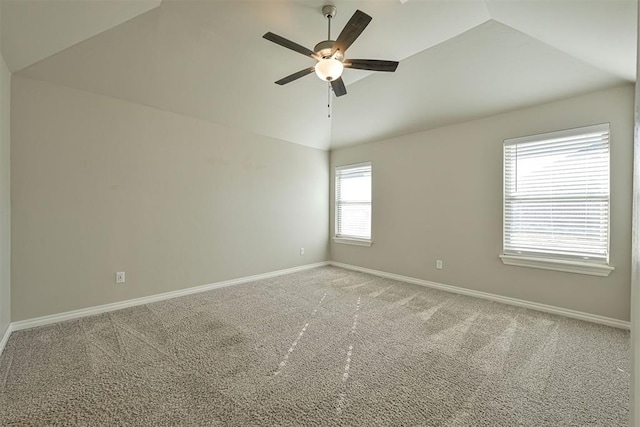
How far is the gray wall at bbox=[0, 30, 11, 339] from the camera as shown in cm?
239

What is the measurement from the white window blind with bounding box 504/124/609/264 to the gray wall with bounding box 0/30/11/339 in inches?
203

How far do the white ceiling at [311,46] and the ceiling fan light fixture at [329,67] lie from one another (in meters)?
0.56

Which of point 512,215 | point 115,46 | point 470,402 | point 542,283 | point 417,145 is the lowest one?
point 470,402

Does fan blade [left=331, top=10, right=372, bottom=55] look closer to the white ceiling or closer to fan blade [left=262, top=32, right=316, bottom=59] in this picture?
fan blade [left=262, top=32, right=316, bottom=59]

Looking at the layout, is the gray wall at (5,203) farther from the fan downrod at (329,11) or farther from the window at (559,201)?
the window at (559,201)

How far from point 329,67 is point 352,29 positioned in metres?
0.35

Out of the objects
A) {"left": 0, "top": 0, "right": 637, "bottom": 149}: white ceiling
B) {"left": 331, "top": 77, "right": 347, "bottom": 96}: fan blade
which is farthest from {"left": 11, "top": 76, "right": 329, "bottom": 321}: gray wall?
{"left": 331, "top": 77, "right": 347, "bottom": 96}: fan blade

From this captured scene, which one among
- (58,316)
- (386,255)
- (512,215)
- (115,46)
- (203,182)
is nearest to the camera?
(115,46)

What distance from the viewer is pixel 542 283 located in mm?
3271

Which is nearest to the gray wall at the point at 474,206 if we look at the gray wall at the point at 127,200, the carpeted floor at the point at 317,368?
the carpeted floor at the point at 317,368

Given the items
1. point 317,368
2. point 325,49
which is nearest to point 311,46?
point 325,49

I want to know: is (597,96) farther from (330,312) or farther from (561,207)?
(330,312)

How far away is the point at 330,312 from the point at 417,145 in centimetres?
284

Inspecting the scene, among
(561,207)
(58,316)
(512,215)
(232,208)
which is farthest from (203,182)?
(561,207)
